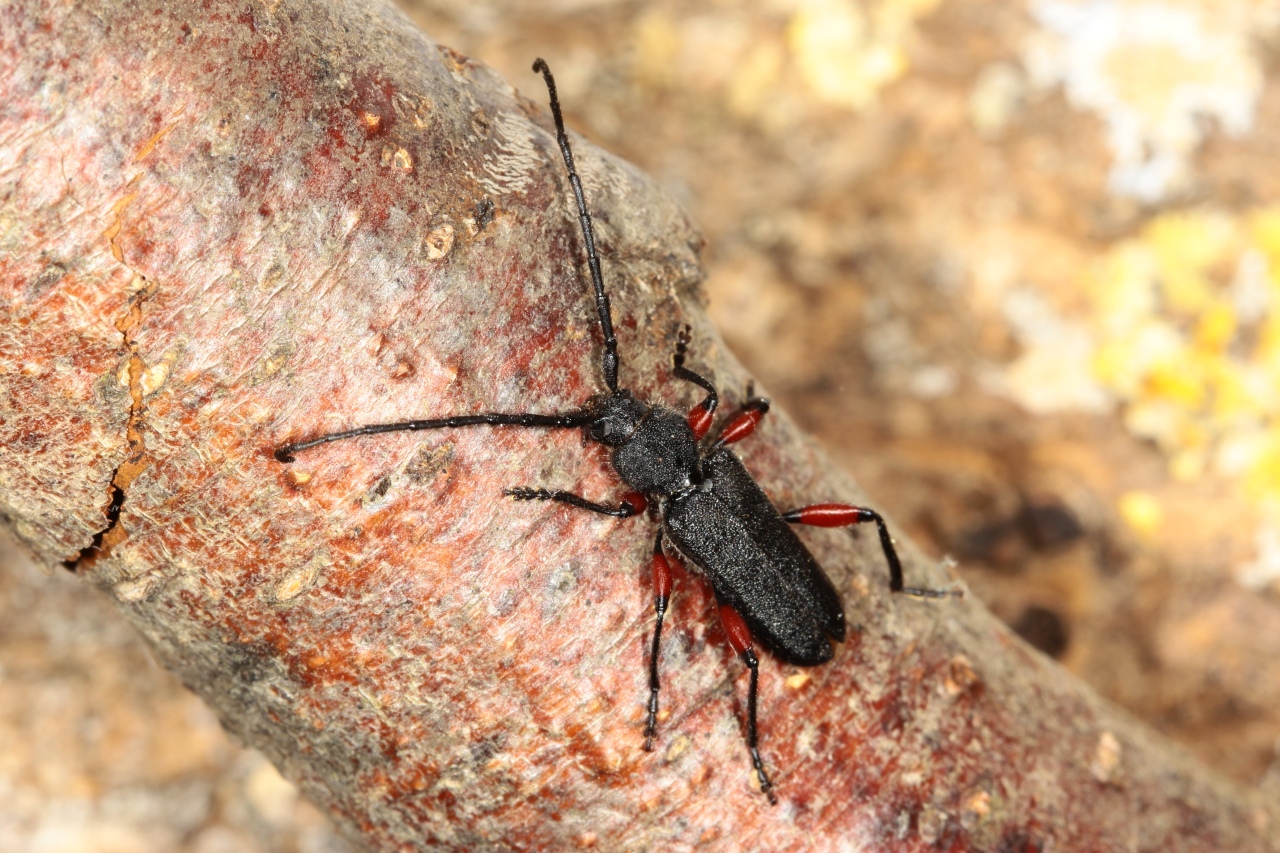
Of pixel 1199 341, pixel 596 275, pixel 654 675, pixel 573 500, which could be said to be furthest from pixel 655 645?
pixel 1199 341

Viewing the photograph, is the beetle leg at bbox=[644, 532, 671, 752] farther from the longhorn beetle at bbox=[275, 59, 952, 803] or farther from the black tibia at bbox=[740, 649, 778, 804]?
the black tibia at bbox=[740, 649, 778, 804]

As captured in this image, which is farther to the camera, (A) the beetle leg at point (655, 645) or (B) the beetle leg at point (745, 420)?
(B) the beetle leg at point (745, 420)

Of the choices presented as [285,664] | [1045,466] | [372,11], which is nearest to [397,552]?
[285,664]

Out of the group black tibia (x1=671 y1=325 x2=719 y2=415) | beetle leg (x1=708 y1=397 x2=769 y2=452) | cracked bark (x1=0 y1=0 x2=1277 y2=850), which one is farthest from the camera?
beetle leg (x1=708 y1=397 x2=769 y2=452)

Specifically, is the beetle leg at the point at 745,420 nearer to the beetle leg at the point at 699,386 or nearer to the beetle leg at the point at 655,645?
the beetle leg at the point at 699,386

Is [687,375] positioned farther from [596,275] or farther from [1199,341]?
[1199,341]

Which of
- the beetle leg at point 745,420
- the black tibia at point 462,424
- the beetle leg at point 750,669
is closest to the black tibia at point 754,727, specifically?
the beetle leg at point 750,669

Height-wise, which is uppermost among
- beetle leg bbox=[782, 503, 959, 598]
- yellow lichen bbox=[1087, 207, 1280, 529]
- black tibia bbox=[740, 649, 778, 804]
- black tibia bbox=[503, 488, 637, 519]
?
yellow lichen bbox=[1087, 207, 1280, 529]

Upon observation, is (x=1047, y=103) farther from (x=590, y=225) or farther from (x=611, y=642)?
(x=611, y=642)

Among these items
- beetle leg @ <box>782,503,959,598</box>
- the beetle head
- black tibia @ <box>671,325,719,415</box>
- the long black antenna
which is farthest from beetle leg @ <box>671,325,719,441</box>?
beetle leg @ <box>782,503,959,598</box>
